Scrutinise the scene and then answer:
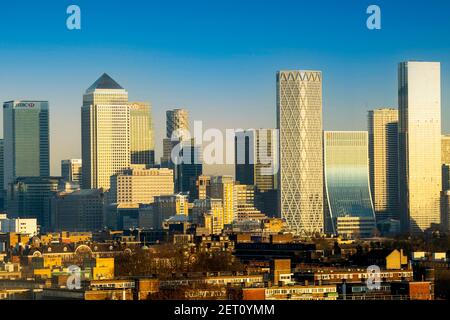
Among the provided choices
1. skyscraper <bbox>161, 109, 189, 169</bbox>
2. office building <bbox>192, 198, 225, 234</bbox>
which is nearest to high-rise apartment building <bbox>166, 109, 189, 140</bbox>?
→ skyscraper <bbox>161, 109, 189, 169</bbox>

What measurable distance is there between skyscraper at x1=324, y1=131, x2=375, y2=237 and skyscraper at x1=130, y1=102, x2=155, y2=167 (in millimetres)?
5962

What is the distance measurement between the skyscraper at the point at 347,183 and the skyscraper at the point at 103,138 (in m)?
7.08

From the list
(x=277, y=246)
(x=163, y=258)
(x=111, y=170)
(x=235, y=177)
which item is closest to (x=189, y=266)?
(x=163, y=258)

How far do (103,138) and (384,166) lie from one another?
1221cm

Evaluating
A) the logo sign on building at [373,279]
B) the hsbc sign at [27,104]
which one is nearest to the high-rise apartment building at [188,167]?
the hsbc sign at [27,104]

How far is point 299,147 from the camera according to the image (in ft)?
184

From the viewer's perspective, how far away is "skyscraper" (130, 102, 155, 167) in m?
52.9

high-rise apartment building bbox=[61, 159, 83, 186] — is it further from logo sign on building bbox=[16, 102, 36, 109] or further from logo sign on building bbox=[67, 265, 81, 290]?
logo sign on building bbox=[67, 265, 81, 290]

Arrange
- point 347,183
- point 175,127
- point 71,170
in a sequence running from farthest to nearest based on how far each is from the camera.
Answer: point 71,170
point 347,183
point 175,127

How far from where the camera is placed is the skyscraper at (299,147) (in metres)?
54.2

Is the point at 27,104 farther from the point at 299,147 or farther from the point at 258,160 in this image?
the point at 299,147

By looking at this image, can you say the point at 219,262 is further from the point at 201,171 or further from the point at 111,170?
the point at 111,170

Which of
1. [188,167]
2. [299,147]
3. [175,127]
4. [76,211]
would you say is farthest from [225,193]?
[175,127]
